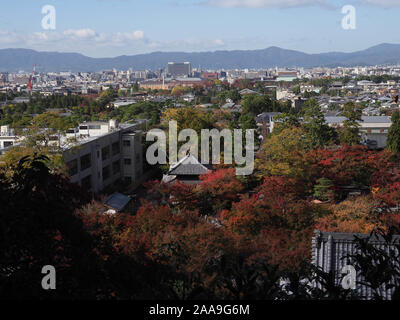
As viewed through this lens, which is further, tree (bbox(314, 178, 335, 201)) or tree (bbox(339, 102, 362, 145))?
tree (bbox(339, 102, 362, 145))

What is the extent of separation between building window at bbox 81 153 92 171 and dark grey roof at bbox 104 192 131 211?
7.71 feet

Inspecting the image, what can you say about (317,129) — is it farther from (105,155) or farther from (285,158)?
(105,155)

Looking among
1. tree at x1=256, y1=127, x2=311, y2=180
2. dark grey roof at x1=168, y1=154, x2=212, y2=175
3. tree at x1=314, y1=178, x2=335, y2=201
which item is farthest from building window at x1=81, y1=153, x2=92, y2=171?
tree at x1=314, y1=178, x2=335, y2=201

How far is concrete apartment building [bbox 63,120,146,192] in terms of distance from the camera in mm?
17750

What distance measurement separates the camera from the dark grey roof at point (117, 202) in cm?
1548

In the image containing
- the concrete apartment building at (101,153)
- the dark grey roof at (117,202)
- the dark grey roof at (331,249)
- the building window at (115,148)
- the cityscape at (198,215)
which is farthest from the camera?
the building window at (115,148)

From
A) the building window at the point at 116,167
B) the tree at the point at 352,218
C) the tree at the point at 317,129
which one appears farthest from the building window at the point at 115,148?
the tree at the point at 352,218

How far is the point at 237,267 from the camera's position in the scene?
3113 millimetres

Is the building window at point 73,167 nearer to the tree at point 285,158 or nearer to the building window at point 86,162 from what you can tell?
the building window at point 86,162

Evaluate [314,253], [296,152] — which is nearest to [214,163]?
[296,152]

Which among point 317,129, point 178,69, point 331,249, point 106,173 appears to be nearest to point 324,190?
point 317,129

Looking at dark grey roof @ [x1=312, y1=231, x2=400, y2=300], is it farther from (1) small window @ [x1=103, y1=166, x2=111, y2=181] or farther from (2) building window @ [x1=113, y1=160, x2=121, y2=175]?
(2) building window @ [x1=113, y1=160, x2=121, y2=175]
